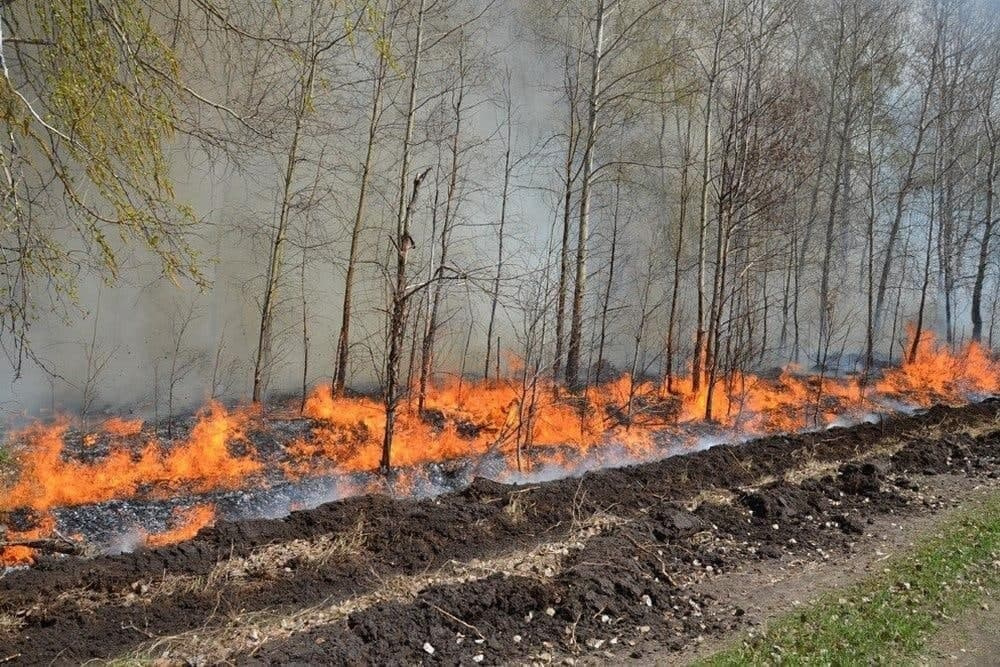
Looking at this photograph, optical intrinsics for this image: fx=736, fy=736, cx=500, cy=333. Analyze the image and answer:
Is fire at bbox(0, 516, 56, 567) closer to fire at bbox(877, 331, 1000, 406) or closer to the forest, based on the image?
the forest

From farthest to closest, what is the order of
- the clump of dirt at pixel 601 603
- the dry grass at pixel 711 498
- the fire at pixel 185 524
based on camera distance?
the dry grass at pixel 711 498
the fire at pixel 185 524
the clump of dirt at pixel 601 603

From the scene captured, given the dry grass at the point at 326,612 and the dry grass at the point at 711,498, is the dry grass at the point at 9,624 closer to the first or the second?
the dry grass at the point at 326,612

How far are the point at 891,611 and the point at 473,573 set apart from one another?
124 inches

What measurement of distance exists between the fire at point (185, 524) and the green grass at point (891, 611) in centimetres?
535

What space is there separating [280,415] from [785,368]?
12936mm

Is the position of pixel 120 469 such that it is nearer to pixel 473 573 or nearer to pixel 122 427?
pixel 122 427

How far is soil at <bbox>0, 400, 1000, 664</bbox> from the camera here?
485 centimetres

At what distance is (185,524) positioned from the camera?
7848mm

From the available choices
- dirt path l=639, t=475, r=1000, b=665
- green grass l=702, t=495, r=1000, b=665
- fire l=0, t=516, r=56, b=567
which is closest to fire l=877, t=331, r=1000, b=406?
dirt path l=639, t=475, r=1000, b=665

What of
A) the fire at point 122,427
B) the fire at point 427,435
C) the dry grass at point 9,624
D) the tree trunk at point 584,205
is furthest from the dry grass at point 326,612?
the tree trunk at point 584,205

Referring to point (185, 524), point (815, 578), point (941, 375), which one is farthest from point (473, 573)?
point (941, 375)

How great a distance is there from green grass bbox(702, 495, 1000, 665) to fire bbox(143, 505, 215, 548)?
5.35 metres

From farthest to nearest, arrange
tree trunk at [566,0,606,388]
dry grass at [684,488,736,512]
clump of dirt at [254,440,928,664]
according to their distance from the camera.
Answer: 1. tree trunk at [566,0,606,388]
2. dry grass at [684,488,736,512]
3. clump of dirt at [254,440,928,664]

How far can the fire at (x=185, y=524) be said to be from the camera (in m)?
7.37
